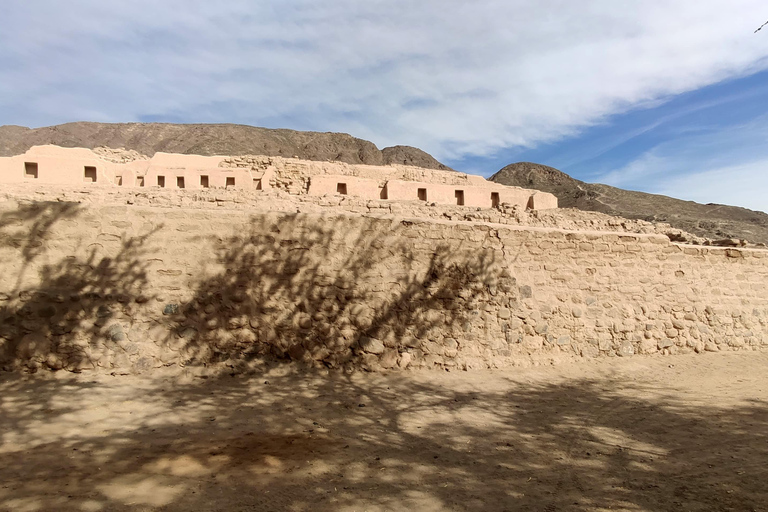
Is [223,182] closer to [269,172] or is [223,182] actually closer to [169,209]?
[269,172]

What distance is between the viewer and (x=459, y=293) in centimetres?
573

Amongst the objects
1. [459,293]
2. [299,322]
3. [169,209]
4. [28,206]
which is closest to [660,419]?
[459,293]

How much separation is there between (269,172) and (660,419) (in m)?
15.5

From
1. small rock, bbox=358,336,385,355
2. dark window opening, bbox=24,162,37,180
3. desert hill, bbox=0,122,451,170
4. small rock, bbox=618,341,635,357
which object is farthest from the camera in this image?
desert hill, bbox=0,122,451,170

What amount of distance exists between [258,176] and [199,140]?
3218 centimetres

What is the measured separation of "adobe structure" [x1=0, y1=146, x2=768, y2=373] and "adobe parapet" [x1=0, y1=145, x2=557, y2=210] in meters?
9.19

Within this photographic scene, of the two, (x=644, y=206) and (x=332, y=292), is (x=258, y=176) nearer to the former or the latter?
(x=332, y=292)

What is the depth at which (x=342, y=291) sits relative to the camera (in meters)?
5.25

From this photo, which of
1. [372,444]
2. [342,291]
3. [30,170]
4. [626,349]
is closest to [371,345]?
[342,291]

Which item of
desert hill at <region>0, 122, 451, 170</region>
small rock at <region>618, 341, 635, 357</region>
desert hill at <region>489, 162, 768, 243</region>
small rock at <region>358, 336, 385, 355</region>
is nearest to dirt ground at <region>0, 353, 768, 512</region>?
small rock at <region>358, 336, 385, 355</region>

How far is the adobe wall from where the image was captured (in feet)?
14.3

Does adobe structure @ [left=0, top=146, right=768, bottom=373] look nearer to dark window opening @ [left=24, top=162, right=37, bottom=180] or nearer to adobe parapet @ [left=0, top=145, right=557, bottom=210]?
adobe parapet @ [left=0, top=145, right=557, bottom=210]

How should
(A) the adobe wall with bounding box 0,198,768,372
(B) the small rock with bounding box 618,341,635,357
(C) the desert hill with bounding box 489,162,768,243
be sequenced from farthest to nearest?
(C) the desert hill with bounding box 489,162,768,243 → (B) the small rock with bounding box 618,341,635,357 → (A) the adobe wall with bounding box 0,198,768,372

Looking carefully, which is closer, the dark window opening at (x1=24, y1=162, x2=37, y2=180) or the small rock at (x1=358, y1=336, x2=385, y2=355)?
the small rock at (x1=358, y1=336, x2=385, y2=355)
